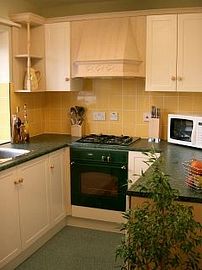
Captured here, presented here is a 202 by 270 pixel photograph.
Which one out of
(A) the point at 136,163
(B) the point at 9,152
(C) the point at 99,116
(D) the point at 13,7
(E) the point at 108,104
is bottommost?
(A) the point at 136,163

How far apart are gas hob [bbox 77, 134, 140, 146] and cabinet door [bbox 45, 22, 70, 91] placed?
0.58m

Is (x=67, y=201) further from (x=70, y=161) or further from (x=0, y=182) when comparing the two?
(x=0, y=182)

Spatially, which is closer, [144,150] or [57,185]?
[144,150]

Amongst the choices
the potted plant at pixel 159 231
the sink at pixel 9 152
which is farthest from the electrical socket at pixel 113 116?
the potted plant at pixel 159 231

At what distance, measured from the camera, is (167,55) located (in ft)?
11.0

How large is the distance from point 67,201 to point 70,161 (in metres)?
0.43

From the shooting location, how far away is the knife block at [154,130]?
364cm

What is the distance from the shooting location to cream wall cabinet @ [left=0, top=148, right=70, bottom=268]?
2672 millimetres

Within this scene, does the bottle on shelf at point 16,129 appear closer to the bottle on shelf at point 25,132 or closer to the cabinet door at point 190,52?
the bottle on shelf at point 25,132

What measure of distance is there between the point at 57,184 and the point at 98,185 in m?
0.41

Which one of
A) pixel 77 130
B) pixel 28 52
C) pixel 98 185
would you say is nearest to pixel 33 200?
pixel 98 185

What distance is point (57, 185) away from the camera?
3477 millimetres

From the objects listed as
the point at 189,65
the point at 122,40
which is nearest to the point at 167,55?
the point at 189,65

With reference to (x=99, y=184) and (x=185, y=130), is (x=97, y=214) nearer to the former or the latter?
(x=99, y=184)
